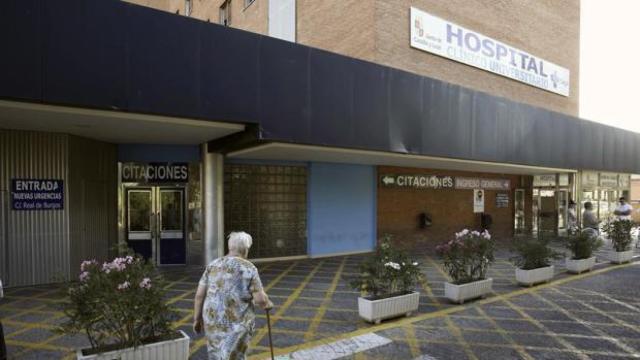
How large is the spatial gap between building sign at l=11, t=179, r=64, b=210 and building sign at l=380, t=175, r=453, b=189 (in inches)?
358

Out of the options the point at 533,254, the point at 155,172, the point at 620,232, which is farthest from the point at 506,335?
the point at 155,172

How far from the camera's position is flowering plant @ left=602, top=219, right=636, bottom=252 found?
11.8m

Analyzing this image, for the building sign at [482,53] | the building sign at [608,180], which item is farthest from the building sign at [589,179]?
the building sign at [482,53]

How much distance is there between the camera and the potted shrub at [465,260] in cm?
723

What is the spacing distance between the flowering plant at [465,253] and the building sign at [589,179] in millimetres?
14692

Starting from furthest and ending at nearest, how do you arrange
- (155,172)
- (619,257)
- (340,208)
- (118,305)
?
(340,208)
(619,257)
(155,172)
(118,305)

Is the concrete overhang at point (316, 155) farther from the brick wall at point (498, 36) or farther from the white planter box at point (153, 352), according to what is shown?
the white planter box at point (153, 352)

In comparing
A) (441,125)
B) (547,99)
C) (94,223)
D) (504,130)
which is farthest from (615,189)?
(94,223)

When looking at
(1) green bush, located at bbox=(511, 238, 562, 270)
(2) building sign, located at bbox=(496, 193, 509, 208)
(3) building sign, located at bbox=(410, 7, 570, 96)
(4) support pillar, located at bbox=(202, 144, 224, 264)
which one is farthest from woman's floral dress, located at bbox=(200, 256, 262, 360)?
(2) building sign, located at bbox=(496, 193, 509, 208)

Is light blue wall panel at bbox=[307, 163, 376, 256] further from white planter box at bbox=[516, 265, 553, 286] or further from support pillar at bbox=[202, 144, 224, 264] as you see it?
white planter box at bbox=[516, 265, 553, 286]

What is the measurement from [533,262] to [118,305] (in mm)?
8320

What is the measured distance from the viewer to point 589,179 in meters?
19.3

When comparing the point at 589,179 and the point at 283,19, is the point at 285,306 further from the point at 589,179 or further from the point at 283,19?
the point at 589,179

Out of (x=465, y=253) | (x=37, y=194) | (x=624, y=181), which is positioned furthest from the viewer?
(x=624, y=181)
